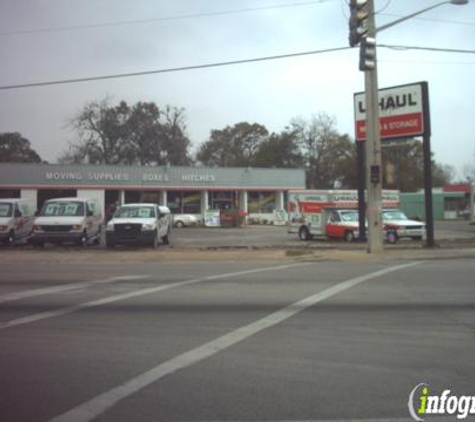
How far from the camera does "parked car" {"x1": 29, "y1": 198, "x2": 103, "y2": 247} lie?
23.0 meters

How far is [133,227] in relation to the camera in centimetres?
2258

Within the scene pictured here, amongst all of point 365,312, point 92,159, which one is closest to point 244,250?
point 365,312

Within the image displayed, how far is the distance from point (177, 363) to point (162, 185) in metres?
51.4

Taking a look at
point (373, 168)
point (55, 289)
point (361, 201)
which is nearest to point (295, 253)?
point (373, 168)

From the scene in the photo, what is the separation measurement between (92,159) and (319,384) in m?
81.1

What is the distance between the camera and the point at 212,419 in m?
4.68

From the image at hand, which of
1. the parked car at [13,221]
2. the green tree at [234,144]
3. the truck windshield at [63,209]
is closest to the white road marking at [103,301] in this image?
the truck windshield at [63,209]

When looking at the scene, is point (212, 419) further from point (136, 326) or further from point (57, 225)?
point (57, 225)

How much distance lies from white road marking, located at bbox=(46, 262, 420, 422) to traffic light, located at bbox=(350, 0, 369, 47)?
36.4ft

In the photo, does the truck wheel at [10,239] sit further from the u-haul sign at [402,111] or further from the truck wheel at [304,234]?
the u-haul sign at [402,111]

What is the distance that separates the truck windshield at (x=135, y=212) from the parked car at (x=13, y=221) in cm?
471

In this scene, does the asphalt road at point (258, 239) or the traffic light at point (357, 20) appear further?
the asphalt road at point (258, 239)

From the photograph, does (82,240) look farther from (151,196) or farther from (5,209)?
(151,196)

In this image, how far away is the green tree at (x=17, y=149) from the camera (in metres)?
88.9
